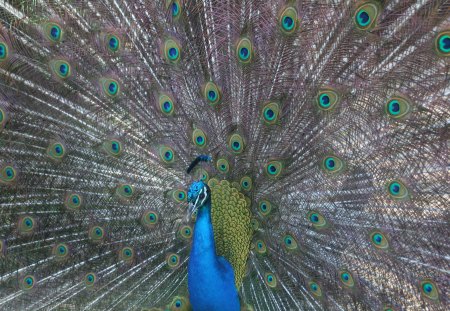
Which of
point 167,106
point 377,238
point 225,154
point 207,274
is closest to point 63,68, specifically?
point 167,106

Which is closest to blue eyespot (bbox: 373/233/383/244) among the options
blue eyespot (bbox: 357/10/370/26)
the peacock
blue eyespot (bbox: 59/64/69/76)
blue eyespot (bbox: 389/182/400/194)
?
the peacock

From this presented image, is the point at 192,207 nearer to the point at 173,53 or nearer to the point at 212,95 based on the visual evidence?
the point at 212,95

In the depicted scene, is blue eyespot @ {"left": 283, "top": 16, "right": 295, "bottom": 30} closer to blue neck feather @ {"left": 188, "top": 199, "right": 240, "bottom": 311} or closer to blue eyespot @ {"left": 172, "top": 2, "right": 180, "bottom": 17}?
blue eyespot @ {"left": 172, "top": 2, "right": 180, "bottom": 17}

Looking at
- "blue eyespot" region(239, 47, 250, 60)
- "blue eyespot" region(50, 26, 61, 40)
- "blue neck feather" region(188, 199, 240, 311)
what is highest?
"blue eyespot" region(50, 26, 61, 40)

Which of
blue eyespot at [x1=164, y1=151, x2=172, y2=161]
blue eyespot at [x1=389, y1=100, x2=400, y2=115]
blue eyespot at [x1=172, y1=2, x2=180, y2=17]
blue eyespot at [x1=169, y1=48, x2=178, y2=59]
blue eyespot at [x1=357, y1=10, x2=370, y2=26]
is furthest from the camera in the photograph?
blue eyespot at [x1=164, y1=151, x2=172, y2=161]

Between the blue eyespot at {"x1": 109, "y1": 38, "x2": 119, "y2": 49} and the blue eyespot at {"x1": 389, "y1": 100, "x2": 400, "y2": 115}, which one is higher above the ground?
the blue eyespot at {"x1": 109, "y1": 38, "x2": 119, "y2": 49}

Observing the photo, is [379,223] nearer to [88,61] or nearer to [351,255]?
[351,255]

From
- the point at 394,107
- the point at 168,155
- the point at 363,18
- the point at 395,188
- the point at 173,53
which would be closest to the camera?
the point at 363,18

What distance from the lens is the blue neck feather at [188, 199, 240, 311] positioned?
6.25ft

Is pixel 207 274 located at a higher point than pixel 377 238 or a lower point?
lower

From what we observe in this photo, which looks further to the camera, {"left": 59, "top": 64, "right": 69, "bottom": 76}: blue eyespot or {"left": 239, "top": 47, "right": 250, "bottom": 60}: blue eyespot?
{"left": 59, "top": 64, "right": 69, "bottom": 76}: blue eyespot

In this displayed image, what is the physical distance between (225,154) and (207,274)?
0.58 m

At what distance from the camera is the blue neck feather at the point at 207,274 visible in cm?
191

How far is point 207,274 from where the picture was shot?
196 centimetres
